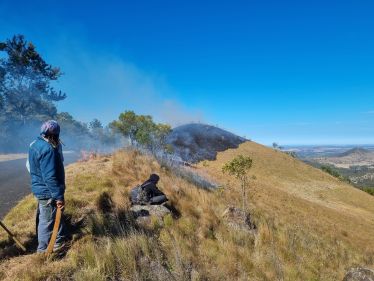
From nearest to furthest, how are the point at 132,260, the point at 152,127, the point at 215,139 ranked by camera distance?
the point at 132,260
the point at 152,127
the point at 215,139

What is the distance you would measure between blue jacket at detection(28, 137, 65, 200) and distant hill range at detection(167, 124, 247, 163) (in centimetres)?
4154

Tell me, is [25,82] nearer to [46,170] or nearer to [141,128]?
[141,128]

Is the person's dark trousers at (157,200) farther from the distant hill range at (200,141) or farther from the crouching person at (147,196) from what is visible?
the distant hill range at (200,141)

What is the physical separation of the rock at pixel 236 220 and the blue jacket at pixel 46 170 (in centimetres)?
648

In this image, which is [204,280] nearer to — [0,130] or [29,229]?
[29,229]

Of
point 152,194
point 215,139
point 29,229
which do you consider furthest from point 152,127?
point 29,229

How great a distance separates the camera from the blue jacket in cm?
610

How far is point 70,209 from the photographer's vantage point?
29.0 ft

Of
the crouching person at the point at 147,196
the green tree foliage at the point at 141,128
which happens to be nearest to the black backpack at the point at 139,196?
the crouching person at the point at 147,196

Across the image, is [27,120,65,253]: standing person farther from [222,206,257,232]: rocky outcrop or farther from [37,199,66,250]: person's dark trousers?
[222,206,257,232]: rocky outcrop

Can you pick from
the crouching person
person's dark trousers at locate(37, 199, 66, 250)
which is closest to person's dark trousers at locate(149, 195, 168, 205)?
the crouching person

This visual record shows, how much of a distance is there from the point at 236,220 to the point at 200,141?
46740 mm

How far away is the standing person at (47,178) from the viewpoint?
6129 millimetres

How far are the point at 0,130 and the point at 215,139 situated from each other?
33347 mm
